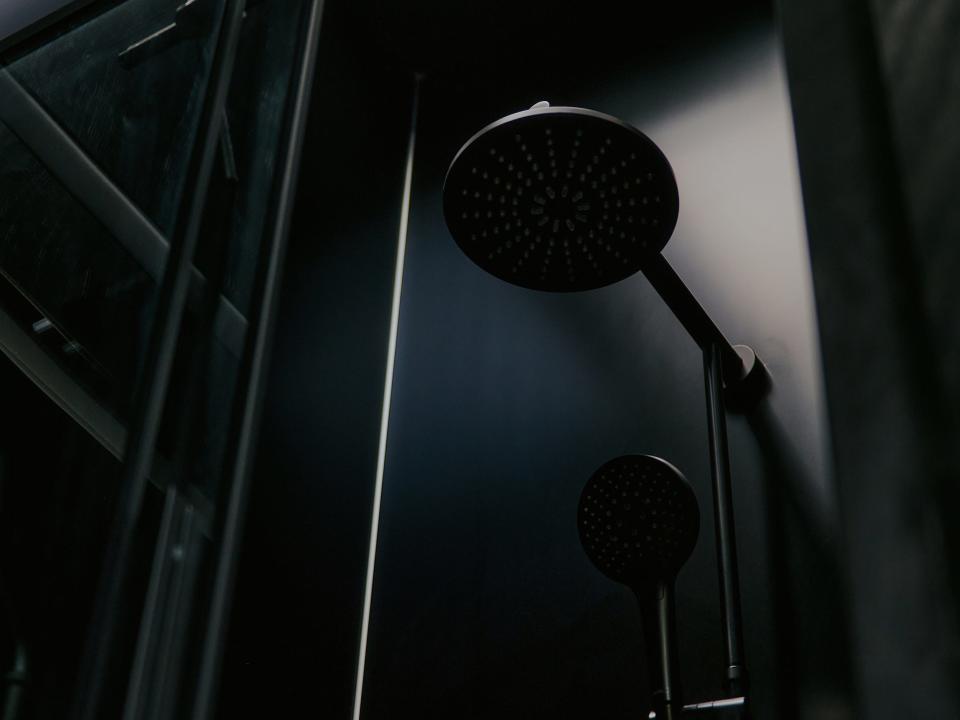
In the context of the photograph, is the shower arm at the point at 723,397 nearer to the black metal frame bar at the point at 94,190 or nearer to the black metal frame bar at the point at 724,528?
the black metal frame bar at the point at 724,528

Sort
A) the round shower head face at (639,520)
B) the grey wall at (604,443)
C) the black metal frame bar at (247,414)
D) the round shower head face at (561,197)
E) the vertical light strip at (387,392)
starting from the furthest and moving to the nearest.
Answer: the vertical light strip at (387,392), the grey wall at (604,443), the round shower head face at (639,520), the round shower head face at (561,197), the black metal frame bar at (247,414)

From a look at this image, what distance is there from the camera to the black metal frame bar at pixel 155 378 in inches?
16.5

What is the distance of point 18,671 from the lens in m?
0.48

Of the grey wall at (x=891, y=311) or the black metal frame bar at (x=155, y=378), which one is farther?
the black metal frame bar at (x=155, y=378)

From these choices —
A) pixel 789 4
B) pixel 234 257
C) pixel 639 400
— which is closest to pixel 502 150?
pixel 234 257

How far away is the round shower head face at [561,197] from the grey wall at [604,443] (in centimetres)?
29

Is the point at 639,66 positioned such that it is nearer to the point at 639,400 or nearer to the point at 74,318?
the point at 639,400

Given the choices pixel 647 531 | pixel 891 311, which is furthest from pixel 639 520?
pixel 891 311

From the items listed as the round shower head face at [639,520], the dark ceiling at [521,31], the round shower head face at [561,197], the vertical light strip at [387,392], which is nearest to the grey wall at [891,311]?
the round shower head face at [561,197]

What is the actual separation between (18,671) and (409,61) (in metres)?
1.18

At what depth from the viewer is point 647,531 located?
31.9 inches

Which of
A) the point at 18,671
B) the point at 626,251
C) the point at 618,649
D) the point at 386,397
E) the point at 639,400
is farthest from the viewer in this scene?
the point at 386,397

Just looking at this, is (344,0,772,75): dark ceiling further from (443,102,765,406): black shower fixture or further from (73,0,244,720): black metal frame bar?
(73,0,244,720): black metal frame bar

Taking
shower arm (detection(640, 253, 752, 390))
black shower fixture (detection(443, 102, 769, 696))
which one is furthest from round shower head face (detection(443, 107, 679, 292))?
shower arm (detection(640, 253, 752, 390))
